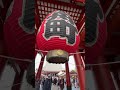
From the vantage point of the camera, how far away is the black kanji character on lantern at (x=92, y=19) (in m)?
0.61

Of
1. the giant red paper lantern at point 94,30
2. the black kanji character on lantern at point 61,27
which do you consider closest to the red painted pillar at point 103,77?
the giant red paper lantern at point 94,30

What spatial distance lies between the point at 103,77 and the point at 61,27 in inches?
9.6

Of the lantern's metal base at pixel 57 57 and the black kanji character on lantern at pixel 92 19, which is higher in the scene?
the black kanji character on lantern at pixel 92 19

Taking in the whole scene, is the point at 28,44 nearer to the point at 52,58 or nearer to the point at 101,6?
the point at 52,58

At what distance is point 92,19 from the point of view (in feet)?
2.02

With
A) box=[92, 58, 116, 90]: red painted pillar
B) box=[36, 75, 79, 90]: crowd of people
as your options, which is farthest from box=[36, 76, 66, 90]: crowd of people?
box=[92, 58, 116, 90]: red painted pillar

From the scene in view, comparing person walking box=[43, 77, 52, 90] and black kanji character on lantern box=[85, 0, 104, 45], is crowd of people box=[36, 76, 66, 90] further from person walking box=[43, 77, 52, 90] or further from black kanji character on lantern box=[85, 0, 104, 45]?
black kanji character on lantern box=[85, 0, 104, 45]

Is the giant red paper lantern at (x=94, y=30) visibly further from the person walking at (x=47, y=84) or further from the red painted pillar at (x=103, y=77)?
the person walking at (x=47, y=84)

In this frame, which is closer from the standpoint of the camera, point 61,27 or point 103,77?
point 103,77

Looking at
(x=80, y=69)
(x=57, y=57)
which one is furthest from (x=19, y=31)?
(x=80, y=69)

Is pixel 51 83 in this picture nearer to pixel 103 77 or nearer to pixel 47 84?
pixel 47 84

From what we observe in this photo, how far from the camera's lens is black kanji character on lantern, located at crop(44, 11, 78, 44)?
714mm

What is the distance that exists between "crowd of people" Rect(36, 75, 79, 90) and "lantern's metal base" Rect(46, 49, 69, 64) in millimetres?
60

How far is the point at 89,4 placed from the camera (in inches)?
24.6
